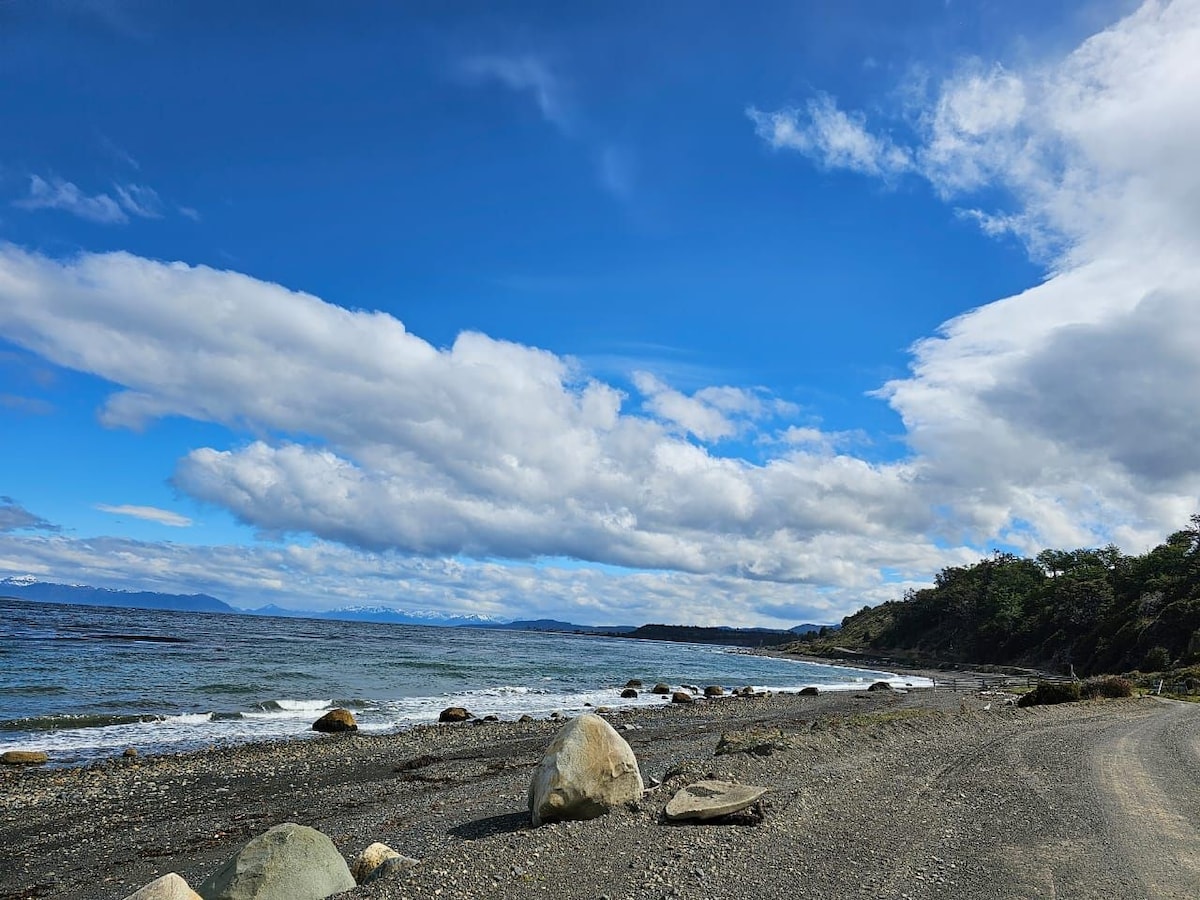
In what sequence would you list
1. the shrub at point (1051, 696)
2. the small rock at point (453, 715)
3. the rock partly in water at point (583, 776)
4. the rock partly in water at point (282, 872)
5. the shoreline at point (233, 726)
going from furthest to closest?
the shrub at point (1051, 696)
the small rock at point (453, 715)
the shoreline at point (233, 726)
the rock partly in water at point (583, 776)
the rock partly in water at point (282, 872)

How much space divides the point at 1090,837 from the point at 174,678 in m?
39.4

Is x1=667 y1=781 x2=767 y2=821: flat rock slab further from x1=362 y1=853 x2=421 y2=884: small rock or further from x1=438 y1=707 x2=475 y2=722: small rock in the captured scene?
x1=438 y1=707 x2=475 y2=722: small rock

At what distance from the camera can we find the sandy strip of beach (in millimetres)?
8805

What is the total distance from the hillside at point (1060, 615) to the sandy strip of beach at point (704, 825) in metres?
42.8

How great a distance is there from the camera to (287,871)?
868cm

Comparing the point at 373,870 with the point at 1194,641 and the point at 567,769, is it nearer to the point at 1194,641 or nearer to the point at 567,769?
the point at 567,769

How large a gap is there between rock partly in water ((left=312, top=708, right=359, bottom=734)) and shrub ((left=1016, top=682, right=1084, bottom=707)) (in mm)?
28670

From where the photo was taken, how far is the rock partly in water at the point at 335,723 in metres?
25.4

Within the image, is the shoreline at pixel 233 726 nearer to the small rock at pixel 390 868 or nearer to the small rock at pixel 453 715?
the small rock at pixel 453 715

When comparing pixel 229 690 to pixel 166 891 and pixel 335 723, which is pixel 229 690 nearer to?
pixel 335 723

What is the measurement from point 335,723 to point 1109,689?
35.2 metres

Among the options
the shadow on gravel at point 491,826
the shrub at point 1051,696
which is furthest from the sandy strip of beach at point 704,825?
the shrub at point 1051,696

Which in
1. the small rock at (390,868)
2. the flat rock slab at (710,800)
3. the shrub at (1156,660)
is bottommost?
the small rock at (390,868)

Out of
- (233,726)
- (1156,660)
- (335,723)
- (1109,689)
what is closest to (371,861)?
(335,723)
